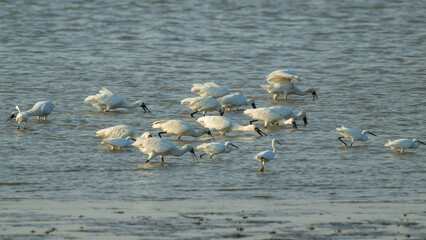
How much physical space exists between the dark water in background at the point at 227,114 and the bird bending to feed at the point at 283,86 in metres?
0.31

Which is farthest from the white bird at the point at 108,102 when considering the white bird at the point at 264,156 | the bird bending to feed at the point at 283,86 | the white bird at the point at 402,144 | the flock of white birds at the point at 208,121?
the white bird at the point at 402,144

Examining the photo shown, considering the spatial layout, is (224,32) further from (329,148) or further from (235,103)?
(329,148)

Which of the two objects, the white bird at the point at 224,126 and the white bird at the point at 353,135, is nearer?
the white bird at the point at 353,135

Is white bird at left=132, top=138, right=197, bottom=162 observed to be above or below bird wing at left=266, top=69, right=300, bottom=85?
above

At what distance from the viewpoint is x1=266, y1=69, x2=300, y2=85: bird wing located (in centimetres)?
1755

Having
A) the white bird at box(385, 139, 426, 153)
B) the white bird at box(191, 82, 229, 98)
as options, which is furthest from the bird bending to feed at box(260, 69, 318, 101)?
the white bird at box(385, 139, 426, 153)

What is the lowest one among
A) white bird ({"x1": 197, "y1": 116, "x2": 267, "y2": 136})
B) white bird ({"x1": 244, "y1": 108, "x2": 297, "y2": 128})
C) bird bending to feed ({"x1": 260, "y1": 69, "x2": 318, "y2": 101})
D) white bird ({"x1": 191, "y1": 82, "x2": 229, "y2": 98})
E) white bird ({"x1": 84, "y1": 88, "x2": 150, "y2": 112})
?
bird bending to feed ({"x1": 260, "y1": 69, "x2": 318, "y2": 101})

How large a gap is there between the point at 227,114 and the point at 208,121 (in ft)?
7.41

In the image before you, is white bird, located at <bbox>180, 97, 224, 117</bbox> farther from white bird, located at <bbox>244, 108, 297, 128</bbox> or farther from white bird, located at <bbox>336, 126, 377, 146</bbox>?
white bird, located at <bbox>336, 126, 377, 146</bbox>

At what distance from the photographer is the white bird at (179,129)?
13281 millimetres

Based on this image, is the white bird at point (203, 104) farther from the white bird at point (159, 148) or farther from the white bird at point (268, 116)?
the white bird at point (159, 148)

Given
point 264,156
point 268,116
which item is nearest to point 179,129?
point 268,116

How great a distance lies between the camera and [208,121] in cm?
1402

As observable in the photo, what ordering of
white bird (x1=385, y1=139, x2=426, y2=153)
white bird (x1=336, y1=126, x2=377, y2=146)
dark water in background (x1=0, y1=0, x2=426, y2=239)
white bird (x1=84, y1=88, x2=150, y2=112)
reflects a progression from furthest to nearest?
white bird (x1=84, y1=88, x2=150, y2=112)
white bird (x1=336, y1=126, x2=377, y2=146)
white bird (x1=385, y1=139, x2=426, y2=153)
dark water in background (x1=0, y1=0, x2=426, y2=239)
